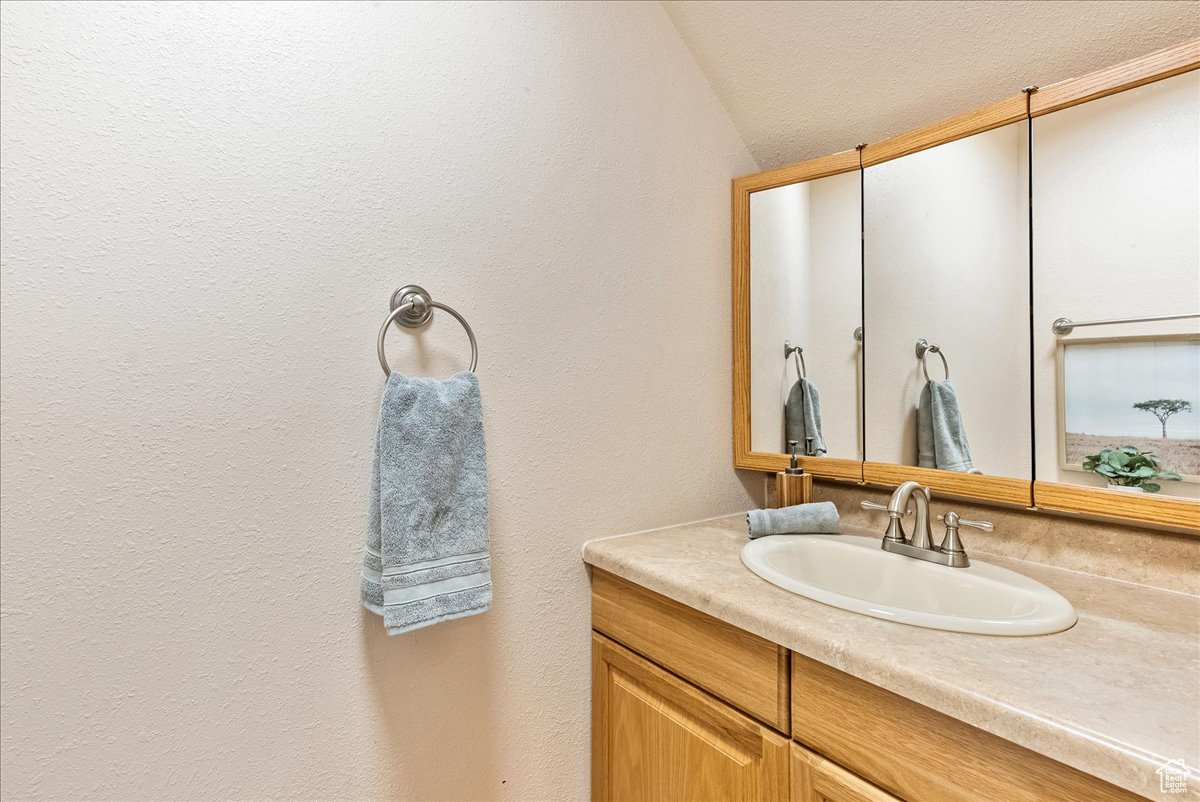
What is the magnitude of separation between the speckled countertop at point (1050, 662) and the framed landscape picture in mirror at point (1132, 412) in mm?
185

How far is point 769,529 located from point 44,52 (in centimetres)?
134

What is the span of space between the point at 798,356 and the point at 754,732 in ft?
2.69

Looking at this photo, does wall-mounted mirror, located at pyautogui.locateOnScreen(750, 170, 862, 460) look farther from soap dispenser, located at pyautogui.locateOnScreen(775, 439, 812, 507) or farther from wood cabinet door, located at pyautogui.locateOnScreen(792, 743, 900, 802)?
wood cabinet door, located at pyautogui.locateOnScreen(792, 743, 900, 802)

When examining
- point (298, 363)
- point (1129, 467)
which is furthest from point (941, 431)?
point (298, 363)

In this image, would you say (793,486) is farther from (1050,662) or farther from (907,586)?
(1050,662)

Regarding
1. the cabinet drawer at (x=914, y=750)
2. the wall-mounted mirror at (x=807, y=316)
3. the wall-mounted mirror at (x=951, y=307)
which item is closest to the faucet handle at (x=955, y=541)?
the wall-mounted mirror at (x=951, y=307)

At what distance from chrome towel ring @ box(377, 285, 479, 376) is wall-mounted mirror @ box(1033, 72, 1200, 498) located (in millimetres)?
1014

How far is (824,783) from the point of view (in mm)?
722

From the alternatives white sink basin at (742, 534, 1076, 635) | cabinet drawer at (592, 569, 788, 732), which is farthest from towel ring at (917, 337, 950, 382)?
cabinet drawer at (592, 569, 788, 732)

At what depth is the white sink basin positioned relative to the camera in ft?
2.40

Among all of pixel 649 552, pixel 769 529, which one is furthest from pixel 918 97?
pixel 649 552

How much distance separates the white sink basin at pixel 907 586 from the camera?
0.73 meters

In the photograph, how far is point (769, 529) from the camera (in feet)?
3.76

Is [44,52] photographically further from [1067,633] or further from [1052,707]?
[1067,633]
